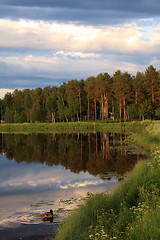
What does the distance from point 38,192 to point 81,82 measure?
341ft

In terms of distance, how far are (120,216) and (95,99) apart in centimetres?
9825

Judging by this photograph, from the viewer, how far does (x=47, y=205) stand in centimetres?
1472

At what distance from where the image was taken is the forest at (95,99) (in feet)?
318

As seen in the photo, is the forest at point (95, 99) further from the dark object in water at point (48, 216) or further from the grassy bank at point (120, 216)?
the dark object in water at point (48, 216)

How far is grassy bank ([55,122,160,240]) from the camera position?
7.65 m

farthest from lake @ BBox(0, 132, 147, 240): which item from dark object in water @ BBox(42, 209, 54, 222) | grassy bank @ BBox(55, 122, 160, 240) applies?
grassy bank @ BBox(55, 122, 160, 240)

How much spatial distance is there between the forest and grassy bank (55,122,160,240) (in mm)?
72447

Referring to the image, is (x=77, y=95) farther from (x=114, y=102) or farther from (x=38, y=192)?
(x=38, y=192)

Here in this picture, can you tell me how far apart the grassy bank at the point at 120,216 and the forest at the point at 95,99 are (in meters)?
72.4

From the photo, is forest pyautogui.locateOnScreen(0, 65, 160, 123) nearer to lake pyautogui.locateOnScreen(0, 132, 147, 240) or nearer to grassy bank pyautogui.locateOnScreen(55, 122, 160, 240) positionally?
lake pyautogui.locateOnScreen(0, 132, 147, 240)

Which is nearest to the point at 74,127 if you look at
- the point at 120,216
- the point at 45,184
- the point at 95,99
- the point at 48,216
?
the point at 95,99

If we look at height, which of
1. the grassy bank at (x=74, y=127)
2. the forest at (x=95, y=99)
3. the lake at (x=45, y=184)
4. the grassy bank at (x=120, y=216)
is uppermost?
the forest at (x=95, y=99)

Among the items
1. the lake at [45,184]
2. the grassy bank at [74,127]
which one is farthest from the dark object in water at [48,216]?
the grassy bank at [74,127]

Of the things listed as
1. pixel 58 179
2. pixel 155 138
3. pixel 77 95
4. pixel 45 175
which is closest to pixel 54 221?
pixel 58 179
